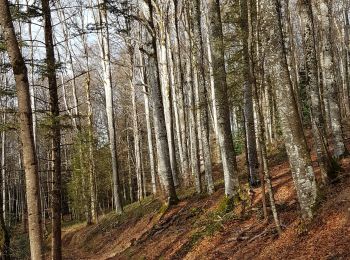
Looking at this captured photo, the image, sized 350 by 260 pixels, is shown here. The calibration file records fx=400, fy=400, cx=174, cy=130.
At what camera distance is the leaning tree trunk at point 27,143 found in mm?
6180

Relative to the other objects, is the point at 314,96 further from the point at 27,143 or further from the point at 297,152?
the point at 27,143

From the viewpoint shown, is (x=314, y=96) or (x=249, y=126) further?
(x=249, y=126)

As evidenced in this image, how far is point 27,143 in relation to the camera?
21.0 feet

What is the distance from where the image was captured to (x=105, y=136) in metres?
36.8

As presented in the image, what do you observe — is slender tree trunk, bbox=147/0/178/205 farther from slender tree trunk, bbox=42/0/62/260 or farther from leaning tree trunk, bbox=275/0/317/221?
leaning tree trunk, bbox=275/0/317/221

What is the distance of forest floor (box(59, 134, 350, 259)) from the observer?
628cm

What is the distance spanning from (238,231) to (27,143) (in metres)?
4.71

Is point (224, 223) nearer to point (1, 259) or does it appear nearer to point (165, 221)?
point (165, 221)

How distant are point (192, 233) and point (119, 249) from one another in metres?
4.14

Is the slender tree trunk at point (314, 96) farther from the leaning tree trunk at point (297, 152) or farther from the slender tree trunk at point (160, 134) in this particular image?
the slender tree trunk at point (160, 134)

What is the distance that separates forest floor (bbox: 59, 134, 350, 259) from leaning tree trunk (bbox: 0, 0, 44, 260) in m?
3.52

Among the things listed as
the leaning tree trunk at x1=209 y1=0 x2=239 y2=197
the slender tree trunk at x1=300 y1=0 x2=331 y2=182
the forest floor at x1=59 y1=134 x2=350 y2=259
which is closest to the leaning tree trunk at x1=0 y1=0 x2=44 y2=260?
the forest floor at x1=59 y1=134 x2=350 y2=259

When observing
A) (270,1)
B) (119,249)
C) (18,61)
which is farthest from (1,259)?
(270,1)

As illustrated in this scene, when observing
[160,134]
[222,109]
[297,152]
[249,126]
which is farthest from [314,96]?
[160,134]
